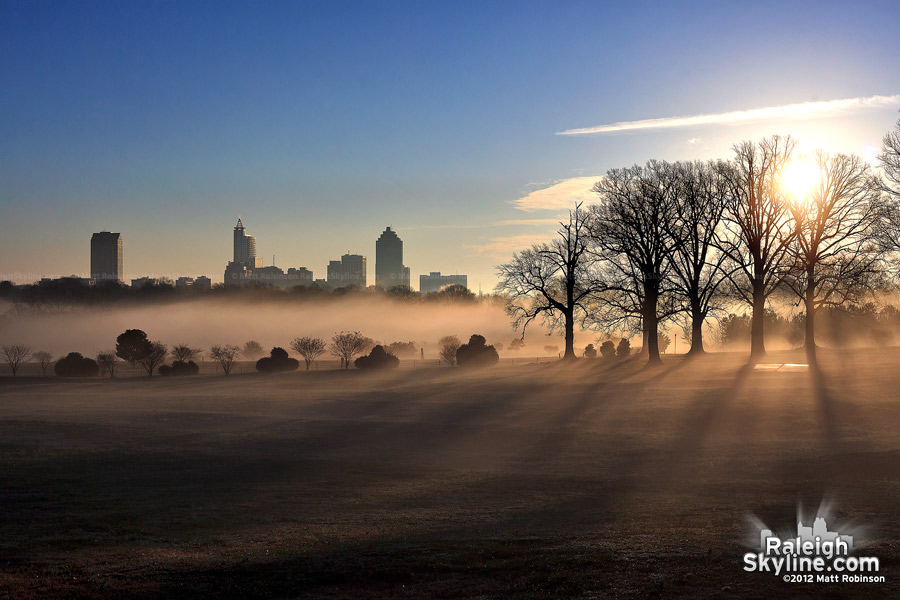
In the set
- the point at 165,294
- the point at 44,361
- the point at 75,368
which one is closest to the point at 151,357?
the point at 75,368

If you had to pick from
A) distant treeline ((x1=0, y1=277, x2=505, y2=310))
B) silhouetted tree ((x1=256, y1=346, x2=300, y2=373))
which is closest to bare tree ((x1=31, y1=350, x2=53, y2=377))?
silhouetted tree ((x1=256, y1=346, x2=300, y2=373))

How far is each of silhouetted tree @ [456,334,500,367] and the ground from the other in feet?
82.8

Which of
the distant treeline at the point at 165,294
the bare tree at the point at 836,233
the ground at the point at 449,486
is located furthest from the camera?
the distant treeline at the point at 165,294

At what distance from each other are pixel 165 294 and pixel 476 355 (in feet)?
413

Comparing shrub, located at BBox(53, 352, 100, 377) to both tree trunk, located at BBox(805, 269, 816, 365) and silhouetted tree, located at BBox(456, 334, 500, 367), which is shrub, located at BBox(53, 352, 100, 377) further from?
tree trunk, located at BBox(805, 269, 816, 365)

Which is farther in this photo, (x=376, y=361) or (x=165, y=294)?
(x=165, y=294)

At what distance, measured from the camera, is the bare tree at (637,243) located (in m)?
52.0

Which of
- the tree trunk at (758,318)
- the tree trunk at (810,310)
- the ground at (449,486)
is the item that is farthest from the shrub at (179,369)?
the tree trunk at (810,310)

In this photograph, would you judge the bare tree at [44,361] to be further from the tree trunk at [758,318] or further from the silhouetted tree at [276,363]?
the tree trunk at [758,318]

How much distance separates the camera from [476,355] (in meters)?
69.5

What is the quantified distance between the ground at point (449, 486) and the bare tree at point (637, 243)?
36.4ft

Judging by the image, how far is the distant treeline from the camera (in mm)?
155738

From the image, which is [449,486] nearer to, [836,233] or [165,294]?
[836,233]

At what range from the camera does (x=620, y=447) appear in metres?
26.8
